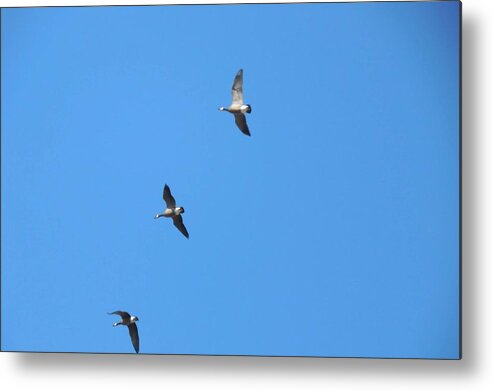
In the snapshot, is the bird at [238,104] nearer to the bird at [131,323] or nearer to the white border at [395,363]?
the white border at [395,363]

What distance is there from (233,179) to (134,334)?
702mm

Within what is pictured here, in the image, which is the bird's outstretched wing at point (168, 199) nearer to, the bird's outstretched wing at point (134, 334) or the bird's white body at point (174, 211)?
the bird's white body at point (174, 211)

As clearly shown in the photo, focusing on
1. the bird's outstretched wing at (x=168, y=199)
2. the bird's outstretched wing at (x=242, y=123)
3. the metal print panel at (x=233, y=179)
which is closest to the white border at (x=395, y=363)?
the metal print panel at (x=233, y=179)

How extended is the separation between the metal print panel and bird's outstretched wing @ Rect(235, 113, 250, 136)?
0.01 metres

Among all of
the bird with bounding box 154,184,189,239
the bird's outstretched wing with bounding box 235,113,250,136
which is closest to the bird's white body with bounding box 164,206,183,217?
the bird with bounding box 154,184,189,239

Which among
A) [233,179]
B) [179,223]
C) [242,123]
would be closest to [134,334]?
[179,223]

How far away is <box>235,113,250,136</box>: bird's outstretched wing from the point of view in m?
4.52

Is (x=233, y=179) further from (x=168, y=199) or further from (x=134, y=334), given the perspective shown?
(x=134, y=334)

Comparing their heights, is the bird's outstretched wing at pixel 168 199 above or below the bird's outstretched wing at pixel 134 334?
above

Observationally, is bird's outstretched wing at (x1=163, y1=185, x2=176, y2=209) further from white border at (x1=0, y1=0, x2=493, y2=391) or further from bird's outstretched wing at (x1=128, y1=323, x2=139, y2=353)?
white border at (x1=0, y1=0, x2=493, y2=391)

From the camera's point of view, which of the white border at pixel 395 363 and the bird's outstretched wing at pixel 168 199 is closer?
the white border at pixel 395 363

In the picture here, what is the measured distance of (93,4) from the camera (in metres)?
4.66

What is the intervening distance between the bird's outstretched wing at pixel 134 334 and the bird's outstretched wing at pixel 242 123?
85 centimetres

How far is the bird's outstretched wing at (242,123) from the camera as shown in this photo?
4.52 m
